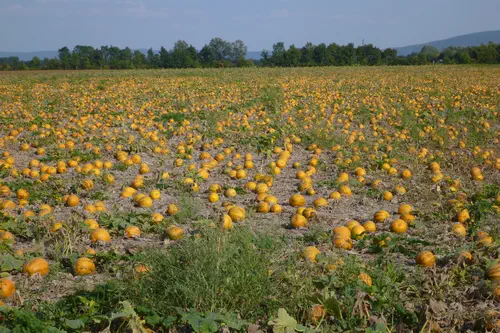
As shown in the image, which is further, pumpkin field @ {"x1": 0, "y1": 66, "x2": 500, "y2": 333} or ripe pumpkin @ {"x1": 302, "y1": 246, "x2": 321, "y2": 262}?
ripe pumpkin @ {"x1": 302, "y1": 246, "x2": 321, "y2": 262}

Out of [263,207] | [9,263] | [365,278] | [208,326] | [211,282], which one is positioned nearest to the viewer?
[208,326]

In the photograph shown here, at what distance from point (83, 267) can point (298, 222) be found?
2286mm

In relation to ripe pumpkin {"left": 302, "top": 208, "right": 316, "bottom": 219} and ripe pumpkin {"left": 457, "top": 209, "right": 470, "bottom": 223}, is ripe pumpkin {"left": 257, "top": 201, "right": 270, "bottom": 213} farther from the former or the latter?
ripe pumpkin {"left": 457, "top": 209, "right": 470, "bottom": 223}

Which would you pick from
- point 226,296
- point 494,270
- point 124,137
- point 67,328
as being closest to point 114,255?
point 67,328

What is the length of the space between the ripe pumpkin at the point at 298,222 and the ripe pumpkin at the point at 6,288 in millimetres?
2802

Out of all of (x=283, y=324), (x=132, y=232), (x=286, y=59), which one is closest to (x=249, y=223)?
(x=132, y=232)

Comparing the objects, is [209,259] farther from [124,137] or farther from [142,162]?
[124,137]

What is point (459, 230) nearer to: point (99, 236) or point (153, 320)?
point (153, 320)

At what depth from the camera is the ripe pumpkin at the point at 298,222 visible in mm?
4898

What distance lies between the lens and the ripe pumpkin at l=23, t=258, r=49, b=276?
149 inches

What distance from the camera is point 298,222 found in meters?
4.90

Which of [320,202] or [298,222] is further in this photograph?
[320,202]

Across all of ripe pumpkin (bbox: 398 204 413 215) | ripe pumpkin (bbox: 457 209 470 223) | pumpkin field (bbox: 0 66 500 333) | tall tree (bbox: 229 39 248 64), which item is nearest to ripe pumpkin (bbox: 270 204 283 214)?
pumpkin field (bbox: 0 66 500 333)

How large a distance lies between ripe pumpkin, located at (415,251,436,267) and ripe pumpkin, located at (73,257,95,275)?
114 inches
